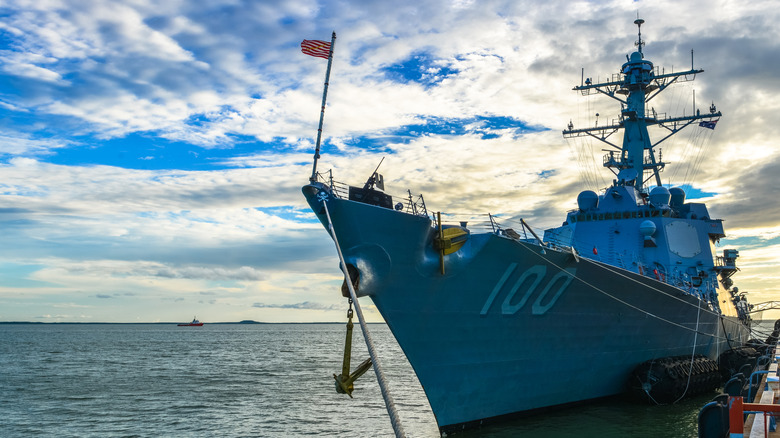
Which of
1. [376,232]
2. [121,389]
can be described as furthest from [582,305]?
[121,389]

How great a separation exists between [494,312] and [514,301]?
0.62 metres

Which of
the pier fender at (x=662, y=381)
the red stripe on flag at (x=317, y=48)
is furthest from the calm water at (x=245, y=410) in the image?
the red stripe on flag at (x=317, y=48)

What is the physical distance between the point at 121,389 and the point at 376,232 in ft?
69.9

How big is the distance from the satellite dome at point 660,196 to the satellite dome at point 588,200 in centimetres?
199

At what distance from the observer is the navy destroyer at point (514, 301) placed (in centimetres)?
1056

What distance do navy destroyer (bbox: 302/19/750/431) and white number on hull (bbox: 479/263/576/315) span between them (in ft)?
0.10

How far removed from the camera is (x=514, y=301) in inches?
494

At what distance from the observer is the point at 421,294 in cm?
1120

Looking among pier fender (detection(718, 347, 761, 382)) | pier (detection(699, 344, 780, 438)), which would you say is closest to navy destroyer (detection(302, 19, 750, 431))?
pier fender (detection(718, 347, 761, 382))

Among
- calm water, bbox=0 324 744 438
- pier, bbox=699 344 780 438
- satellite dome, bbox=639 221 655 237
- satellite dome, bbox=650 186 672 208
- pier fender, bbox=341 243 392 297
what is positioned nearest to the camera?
pier, bbox=699 344 780 438

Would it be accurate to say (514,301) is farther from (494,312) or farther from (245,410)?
(245,410)

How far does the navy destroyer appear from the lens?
416 inches

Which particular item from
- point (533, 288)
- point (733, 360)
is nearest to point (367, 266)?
point (533, 288)

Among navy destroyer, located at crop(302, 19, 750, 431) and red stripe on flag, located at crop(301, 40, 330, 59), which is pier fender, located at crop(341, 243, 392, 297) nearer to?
navy destroyer, located at crop(302, 19, 750, 431)
